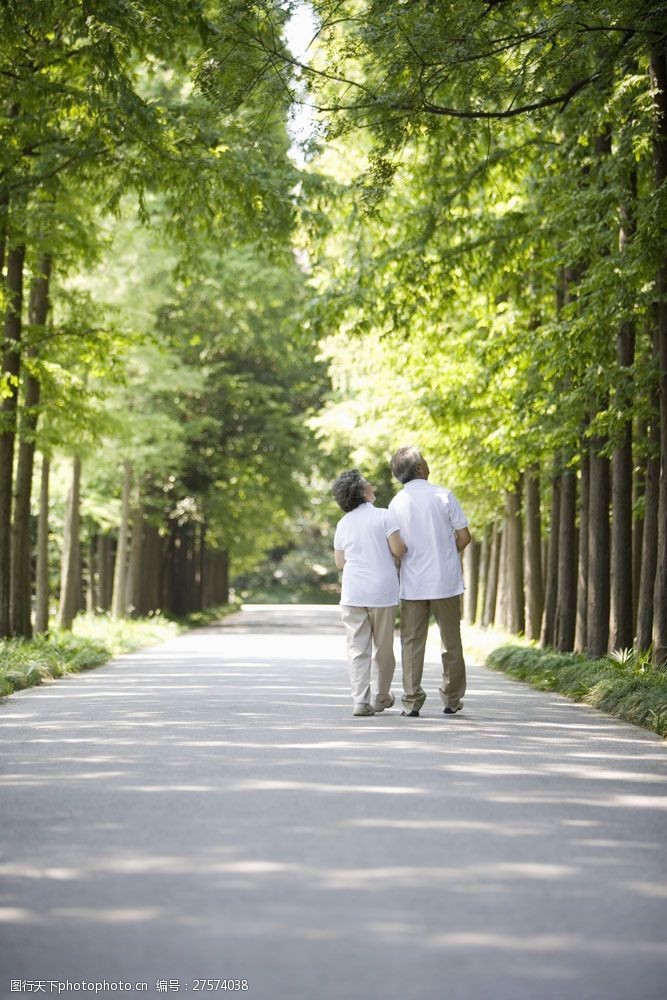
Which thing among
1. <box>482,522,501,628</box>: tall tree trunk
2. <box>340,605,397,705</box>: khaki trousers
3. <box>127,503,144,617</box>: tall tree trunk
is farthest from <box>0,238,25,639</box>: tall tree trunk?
<box>482,522,501,628</box>: tall tree trunk

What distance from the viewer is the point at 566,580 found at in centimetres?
1923

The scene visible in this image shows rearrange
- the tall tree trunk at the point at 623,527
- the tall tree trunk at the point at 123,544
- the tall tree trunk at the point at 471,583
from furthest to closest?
1. the tall tree trunk at the point at 471,583
2. the tall tree trunk at the point at 123,544
3. the tall tree trunk at the point at 623,527

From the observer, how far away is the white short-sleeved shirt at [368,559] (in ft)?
37.7

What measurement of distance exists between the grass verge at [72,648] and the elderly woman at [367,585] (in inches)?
167

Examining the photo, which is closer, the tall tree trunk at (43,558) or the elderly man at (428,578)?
the elderly man at (428,578)

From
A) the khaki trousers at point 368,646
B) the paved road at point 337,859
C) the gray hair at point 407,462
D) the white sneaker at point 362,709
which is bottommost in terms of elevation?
the paved road at point 337,859

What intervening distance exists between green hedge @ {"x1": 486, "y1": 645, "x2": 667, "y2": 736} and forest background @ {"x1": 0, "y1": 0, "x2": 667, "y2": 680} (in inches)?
21.1

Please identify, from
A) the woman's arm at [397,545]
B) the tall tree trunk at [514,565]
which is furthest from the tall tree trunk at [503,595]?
the woman's arm at [397,545]

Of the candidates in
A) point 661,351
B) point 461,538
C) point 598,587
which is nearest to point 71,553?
point 598,587

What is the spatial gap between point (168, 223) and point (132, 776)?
→ 29.9 ft

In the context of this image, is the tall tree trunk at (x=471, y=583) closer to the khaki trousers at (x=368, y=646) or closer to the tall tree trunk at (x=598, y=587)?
the tall tree trunk at (x=598, y=587)

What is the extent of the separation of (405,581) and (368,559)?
0.38m

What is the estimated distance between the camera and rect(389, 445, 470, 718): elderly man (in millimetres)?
11352

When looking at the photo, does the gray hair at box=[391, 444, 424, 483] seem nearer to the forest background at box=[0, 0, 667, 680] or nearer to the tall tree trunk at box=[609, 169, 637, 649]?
the forest background at box=[0, 0, 667, 680]
